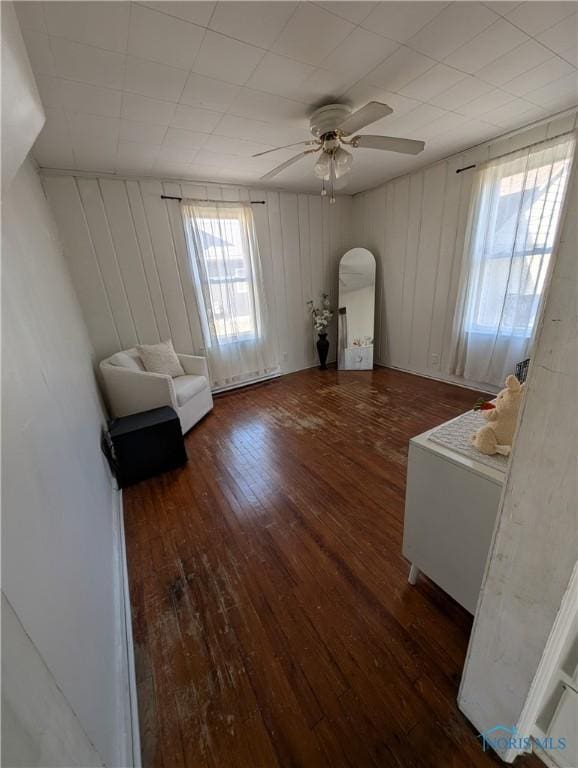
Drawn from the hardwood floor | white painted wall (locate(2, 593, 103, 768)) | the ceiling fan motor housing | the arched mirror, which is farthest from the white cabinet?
white painted wall (locate(2, 593, 103, 768))

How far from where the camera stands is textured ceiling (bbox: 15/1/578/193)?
127cm

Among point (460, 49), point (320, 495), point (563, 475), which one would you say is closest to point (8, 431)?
point (563, 475)

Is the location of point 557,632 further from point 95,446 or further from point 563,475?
point 95,446

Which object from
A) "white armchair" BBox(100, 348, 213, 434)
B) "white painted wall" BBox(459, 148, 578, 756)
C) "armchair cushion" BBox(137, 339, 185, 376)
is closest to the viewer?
"white painted wall" BBox(459, 148, 578, 756)

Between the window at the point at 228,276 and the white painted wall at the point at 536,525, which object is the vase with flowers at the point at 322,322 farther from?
the white painted wall at the point at 536,525

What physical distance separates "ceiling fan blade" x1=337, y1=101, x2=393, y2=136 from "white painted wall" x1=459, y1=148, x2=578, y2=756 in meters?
1.50

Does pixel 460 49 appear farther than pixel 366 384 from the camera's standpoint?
No

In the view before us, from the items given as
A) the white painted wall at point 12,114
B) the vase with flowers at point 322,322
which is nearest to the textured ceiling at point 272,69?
the white painted wall at point 12,114

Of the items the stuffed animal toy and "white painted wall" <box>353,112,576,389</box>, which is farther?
"white painted wall" <box>353,112,576,389</box>

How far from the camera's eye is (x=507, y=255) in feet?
9.21

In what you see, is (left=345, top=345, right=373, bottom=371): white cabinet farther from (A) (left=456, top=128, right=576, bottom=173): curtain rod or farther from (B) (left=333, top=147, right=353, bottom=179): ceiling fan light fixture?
(B) (left=333, top=147, right=353, bottom=179): ceiling fan light fixture

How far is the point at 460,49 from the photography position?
1.54 m

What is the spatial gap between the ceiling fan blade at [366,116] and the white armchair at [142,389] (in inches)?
89.1

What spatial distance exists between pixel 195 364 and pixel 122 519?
1794mm
